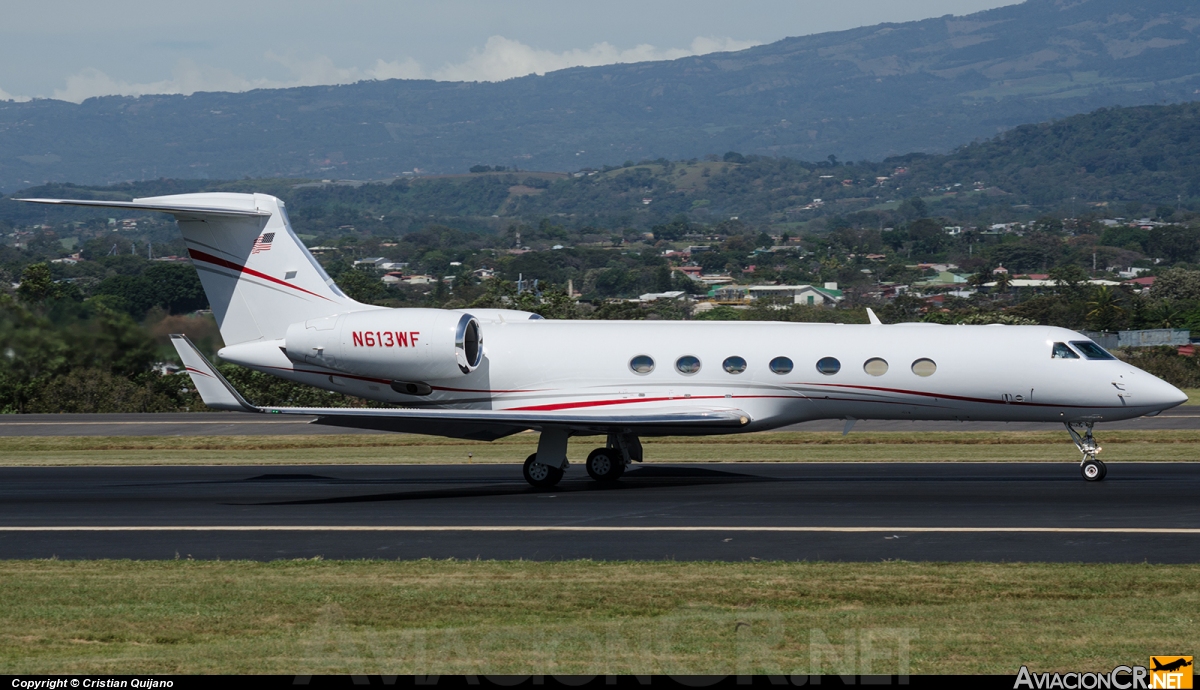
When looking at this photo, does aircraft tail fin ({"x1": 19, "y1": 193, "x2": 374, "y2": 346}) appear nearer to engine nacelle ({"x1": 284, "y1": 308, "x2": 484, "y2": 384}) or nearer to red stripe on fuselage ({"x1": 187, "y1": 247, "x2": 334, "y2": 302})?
red stripe on fuselage ({"x1": 187, "y1": 247, "x2": 334, "y2": 302})

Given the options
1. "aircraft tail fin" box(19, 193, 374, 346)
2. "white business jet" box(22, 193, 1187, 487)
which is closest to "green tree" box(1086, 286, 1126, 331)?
"white business jet" box(22, 193, 1187, 487)

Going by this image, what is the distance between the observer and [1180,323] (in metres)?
74.6

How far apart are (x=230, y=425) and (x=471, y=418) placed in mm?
19922

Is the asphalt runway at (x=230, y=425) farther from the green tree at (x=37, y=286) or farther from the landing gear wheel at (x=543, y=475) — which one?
the landing gear wheel at (x=543, y=475)

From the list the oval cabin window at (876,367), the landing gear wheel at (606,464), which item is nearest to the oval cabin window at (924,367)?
the oval cabin window at (876,367)

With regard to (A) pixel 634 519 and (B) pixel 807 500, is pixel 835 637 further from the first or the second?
→ (B) pixel 807 500

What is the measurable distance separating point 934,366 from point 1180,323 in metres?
59.9

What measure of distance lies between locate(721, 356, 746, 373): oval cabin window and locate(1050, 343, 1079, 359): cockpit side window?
17.1ft

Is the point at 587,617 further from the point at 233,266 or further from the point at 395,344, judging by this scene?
the point at 233,266

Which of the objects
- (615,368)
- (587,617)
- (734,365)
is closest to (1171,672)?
(587,617)

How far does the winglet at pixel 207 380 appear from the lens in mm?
20078

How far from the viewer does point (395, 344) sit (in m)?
22.5

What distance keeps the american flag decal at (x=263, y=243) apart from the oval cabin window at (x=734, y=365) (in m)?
8.84

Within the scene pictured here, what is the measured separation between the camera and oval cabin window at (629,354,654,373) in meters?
22.4
